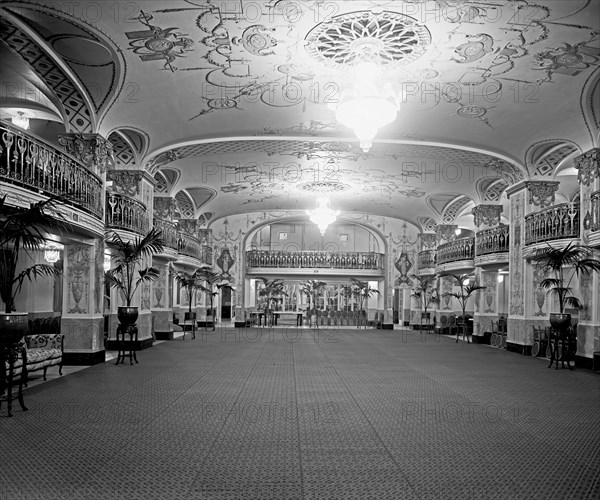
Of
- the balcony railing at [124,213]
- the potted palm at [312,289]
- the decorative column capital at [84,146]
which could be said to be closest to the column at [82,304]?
the balcony railing at [124,213]

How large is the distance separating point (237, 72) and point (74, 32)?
8.41 feet

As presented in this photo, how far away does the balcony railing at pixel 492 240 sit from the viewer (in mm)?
16344

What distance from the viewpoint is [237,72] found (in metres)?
9.34

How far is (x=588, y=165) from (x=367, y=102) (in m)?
6.37

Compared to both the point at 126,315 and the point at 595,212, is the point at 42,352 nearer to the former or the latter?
the point at 126,315

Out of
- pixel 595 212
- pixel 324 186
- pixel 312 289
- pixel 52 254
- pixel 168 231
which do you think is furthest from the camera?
pixel 312 289

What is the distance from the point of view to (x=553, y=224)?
13.1 meters

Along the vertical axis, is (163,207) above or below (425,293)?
above

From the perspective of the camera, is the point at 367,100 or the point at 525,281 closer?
the point at 367,100

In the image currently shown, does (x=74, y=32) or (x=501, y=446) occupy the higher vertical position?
(x=74, y=32)

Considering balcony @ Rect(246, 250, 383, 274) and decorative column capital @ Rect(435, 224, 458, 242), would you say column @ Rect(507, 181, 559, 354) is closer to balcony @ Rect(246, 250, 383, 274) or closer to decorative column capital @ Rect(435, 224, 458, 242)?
decorative column capital @ Rect(435, 224, 458, 242)

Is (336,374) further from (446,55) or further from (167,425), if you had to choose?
(446,55)

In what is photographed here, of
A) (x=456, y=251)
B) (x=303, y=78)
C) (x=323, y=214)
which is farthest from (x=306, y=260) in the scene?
(x=303, y=78)

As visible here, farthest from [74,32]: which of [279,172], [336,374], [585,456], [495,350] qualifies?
[495,350]
